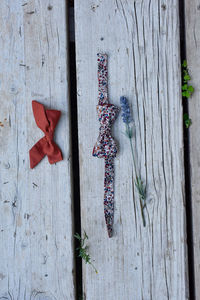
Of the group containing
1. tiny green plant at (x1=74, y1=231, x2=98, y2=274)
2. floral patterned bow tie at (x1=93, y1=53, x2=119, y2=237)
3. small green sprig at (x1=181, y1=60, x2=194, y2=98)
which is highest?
small green sprig at (x1=181, y1=60, x2=194, y2=98)

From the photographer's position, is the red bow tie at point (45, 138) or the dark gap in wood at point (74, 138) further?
the dark gap in wood at point (74, 138)

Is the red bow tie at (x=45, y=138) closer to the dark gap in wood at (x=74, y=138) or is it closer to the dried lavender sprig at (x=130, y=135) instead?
the dark gap in wood at (x=74, y=138)

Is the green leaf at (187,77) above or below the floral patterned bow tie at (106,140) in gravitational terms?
Result: above

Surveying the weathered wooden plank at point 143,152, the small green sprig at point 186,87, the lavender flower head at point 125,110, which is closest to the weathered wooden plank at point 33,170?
the weathered wooden plank at point 143,152

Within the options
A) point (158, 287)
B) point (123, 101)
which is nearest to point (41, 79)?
point (123, 101)

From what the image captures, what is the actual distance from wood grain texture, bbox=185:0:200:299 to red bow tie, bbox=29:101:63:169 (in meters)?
0.80

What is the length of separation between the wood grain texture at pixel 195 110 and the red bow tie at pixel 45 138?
80 centimetres

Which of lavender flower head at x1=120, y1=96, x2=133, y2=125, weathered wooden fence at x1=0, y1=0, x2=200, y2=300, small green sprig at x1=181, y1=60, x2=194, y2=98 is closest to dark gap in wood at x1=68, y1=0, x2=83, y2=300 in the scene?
weathered wooden fence at x1=0, y1=0, x2=200, y2=300

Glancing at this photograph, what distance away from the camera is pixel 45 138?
1.46m

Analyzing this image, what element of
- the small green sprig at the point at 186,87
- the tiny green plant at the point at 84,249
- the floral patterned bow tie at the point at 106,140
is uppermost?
the small green sprig at the point at 186,87

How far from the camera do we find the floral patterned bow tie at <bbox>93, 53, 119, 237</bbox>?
1.41 meters

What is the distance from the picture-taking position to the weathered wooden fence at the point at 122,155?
146 cm

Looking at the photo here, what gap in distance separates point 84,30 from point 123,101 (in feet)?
1.66

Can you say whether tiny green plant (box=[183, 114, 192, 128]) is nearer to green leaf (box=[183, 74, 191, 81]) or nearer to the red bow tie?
green leaf (box=[183, 74, 191, 81])
